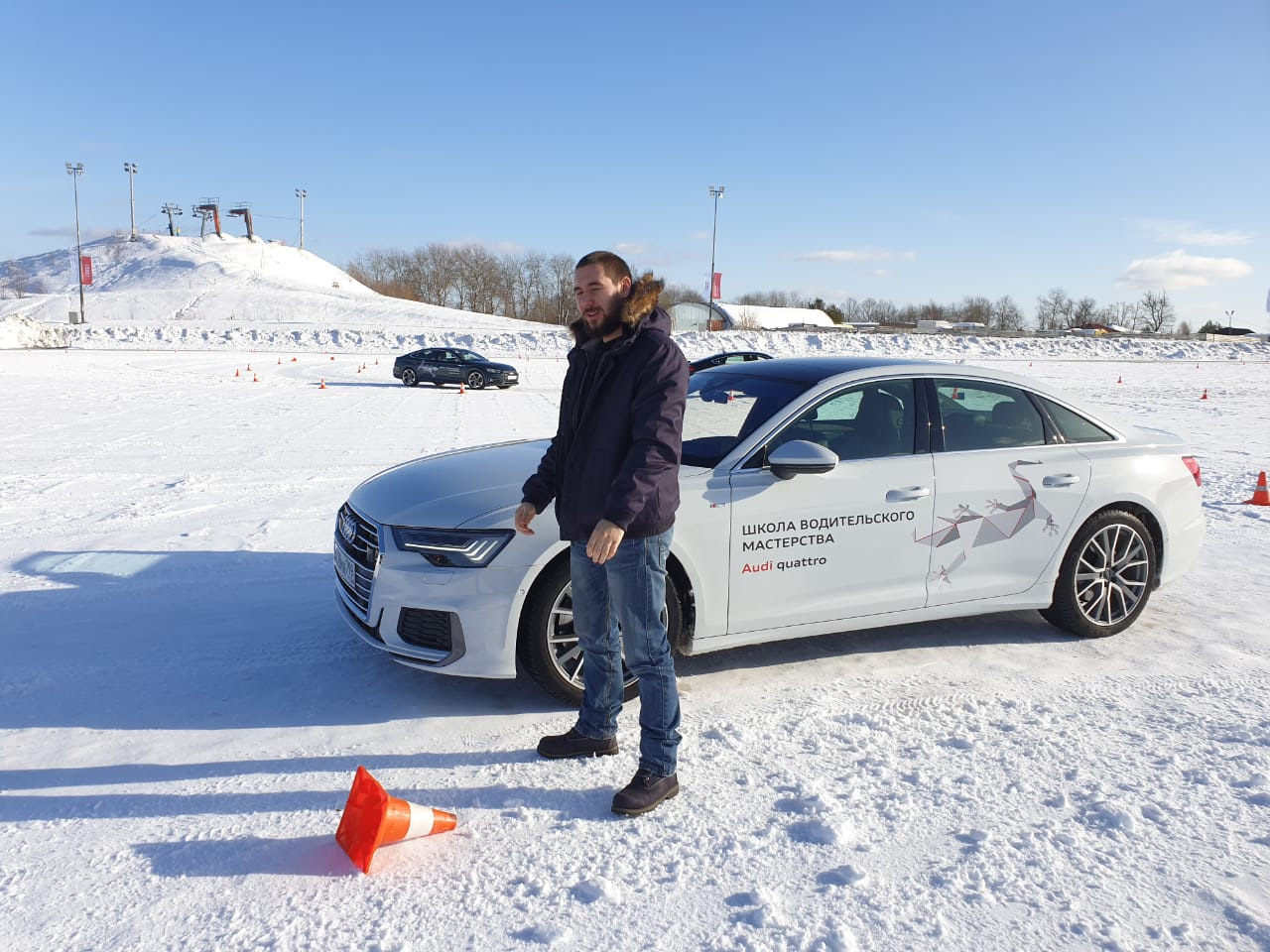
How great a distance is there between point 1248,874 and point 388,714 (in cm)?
329

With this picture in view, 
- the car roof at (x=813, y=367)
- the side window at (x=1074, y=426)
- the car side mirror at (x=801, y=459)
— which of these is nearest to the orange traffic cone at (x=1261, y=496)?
the side window at (x=1074, y=426)

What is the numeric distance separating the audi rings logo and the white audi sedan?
19 millimetres

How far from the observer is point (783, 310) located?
348 feet

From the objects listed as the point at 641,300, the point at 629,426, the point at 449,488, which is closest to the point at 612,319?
the point at 641,300

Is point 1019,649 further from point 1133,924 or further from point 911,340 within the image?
point 911,340

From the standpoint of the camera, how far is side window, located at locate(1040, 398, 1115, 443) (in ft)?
16.7

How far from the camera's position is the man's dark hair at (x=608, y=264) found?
3053mm

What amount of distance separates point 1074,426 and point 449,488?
11.6 feet

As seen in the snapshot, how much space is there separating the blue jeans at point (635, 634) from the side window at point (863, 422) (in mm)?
1471

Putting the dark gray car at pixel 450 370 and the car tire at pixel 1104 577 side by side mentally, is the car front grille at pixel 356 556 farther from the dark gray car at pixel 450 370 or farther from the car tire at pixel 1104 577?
the dark gray car at pixel 450 370

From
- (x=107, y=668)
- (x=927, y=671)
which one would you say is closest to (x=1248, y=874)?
(x=927, y=671)

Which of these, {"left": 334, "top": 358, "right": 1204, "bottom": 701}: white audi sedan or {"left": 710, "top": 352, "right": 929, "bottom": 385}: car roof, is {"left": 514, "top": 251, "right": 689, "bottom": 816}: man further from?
{"left": 710, "top": 352, "right": 929, "bottom": 385}: car roof

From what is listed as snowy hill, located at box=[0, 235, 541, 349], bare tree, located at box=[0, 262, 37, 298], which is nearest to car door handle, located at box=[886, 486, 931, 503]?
snowy hill, located at box=[0, 235, 541, 349]

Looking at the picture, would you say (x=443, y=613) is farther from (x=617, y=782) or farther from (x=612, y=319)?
(x=612, y=319)
